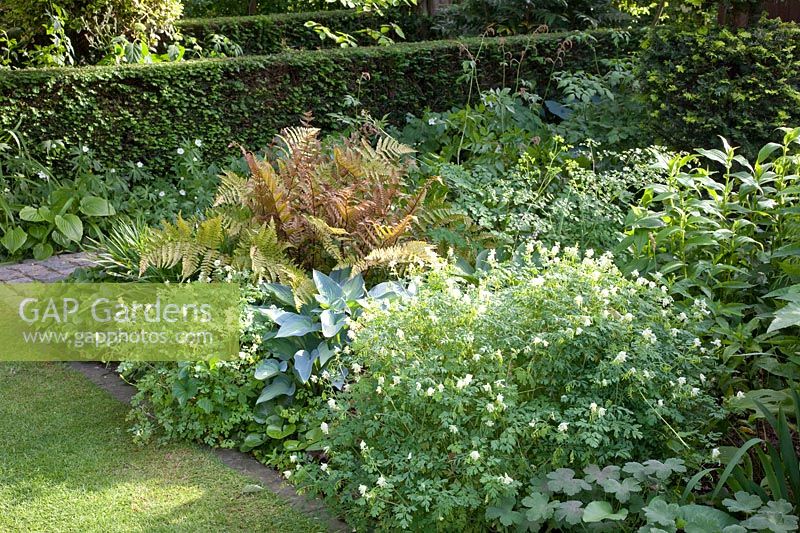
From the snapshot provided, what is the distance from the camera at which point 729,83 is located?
5.62 metres

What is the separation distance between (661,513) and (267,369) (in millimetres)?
1959

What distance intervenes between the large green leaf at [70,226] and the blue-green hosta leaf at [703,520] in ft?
16.2

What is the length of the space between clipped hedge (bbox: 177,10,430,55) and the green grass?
734 centimetres

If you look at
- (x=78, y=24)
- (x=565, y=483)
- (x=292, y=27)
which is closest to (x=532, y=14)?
(x=292, y=27)

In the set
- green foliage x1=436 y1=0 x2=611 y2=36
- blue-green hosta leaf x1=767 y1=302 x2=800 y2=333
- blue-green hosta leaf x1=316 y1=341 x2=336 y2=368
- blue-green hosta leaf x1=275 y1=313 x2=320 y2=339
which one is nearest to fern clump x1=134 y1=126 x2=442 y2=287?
blue-green hosta leaf x1=275 y1=313 x2=320 y2=339

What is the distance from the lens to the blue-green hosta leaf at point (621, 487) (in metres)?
2.52

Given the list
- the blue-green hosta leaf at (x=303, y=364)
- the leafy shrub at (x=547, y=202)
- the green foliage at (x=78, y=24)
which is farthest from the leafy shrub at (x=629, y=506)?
the green foliage at (x=78, y=24)

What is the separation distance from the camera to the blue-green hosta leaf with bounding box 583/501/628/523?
8.14ft

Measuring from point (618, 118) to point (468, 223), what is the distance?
92.4 inches

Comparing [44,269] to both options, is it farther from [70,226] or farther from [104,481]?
[104,481]

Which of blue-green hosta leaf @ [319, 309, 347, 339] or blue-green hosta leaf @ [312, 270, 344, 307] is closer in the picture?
blue-green hosta leaf @ [319, 309, 347, 339]

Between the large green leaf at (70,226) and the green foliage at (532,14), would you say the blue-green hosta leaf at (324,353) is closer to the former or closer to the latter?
the large green leaf at (70,226)

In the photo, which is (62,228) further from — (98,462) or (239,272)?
(98,462)

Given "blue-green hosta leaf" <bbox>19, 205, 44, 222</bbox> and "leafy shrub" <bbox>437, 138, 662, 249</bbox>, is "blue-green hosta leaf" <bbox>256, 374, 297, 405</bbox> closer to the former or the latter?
"leafy shrub" <bbox>437, 138, 662, 249</bbox>
